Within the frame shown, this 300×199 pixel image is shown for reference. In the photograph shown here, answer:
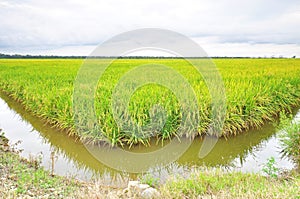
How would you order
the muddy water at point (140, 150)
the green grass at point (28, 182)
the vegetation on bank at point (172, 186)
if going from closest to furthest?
1. the vegetation on bank at point (172, 186)
2. the green grass at point (28, 182)
3. the muddy water at point (140, 150)

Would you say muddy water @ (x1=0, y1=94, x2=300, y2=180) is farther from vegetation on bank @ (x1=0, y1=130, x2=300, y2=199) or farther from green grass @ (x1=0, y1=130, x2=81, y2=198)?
vegetation on bank @ (x1=0, y1=130, x2=300, y2=199)

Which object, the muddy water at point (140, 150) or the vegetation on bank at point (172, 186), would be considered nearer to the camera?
the vegetation on bank at point (172, 186)

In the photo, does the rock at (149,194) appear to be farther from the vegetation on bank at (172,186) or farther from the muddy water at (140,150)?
the muddy water at (140,150)

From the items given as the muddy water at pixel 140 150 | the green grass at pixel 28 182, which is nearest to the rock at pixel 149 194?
the green grass at pixel 28 182

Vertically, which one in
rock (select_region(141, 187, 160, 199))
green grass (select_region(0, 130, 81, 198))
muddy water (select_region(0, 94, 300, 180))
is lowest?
muddy water (select_region(0, 94, 300, 180))

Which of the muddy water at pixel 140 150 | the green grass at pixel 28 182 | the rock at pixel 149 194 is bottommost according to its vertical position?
the muddy water at pixel 140 150

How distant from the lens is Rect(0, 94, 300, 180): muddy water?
438 cm

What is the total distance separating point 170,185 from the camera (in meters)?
3.09

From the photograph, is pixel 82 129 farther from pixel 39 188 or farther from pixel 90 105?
pixel 39 188

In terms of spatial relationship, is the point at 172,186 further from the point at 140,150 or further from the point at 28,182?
the point at 140,150

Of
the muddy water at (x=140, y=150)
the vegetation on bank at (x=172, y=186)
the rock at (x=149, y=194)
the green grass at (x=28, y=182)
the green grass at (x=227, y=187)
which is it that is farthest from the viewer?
the muddy water at (x=140, y=150)

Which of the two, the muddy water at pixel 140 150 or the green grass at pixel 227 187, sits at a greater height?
the green grass at pixel 227 187

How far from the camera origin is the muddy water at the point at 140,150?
14.4 feet

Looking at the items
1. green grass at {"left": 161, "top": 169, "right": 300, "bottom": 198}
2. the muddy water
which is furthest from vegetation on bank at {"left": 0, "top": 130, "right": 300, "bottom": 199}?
the muddy water
